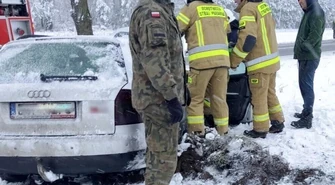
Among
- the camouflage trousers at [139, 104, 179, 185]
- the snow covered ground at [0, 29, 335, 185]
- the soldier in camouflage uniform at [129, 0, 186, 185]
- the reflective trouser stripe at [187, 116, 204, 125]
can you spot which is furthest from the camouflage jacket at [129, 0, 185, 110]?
the reflective trouser stripe at [187, 116, 204, 125]

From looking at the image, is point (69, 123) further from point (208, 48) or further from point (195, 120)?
point (208, 48)

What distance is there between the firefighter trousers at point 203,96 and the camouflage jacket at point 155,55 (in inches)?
51.7

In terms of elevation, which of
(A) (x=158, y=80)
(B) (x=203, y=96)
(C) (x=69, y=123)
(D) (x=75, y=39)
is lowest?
(B) (x=203, y=96)

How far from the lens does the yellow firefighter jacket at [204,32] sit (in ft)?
14.7

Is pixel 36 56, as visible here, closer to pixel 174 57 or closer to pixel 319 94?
pixel 174 57

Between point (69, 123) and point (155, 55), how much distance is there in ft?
3.17

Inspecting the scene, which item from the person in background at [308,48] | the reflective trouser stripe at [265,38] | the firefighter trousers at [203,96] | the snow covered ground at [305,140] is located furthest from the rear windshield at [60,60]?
the person in background at [308,48]

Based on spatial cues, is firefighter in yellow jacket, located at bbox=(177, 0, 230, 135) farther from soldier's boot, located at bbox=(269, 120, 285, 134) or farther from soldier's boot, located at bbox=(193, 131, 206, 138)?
soldier's boot, located at bbox=(269, 120, 285, 134)

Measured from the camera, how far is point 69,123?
335cm

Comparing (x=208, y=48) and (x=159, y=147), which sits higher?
(x=208, y=48)

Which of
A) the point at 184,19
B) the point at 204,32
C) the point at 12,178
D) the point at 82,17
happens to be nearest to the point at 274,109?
the point at 204,32

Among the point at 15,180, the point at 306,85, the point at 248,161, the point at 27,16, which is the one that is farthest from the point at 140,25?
the point at 27,16

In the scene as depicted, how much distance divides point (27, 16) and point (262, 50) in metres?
6.03

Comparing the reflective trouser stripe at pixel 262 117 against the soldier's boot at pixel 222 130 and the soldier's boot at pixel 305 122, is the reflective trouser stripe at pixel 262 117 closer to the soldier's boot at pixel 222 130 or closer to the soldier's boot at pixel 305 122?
the soldier's boot at pixel 222 130
